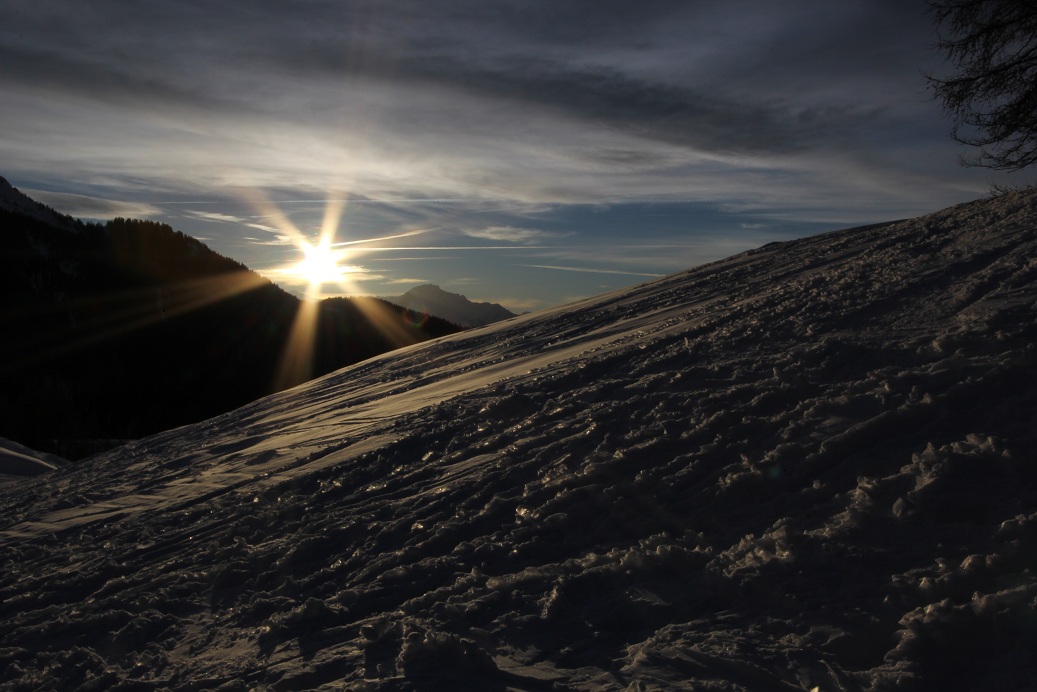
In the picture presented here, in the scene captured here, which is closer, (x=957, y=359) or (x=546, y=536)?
(x=546, y=536)

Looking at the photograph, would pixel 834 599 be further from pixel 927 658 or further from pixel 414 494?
pixel 414 494

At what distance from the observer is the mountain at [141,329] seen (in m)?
69.2

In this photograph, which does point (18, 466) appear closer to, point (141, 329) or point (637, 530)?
point (637, 530)

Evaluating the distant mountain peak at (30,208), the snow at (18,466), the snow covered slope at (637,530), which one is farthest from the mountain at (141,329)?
the snow covered slope at (637,530)

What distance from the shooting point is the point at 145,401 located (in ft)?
230

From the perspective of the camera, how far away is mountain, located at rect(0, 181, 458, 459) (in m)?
69.2

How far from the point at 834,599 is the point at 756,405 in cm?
225

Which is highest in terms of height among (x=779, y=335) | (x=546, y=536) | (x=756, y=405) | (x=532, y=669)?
(x=779, y=335)

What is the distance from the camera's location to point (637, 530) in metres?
4.11

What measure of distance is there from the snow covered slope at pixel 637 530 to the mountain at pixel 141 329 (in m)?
58.2

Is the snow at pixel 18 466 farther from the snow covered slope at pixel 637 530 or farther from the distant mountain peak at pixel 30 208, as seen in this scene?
the distant mountain peak at pixel 30 208

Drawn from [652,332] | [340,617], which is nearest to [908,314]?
[652,332]

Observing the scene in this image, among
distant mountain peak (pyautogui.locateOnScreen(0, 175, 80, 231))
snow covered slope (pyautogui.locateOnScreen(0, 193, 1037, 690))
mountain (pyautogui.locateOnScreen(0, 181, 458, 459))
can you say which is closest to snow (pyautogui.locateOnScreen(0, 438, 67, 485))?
snow covered slope (pyautogui.locateOnScreen(0, 193, 1037, 690))


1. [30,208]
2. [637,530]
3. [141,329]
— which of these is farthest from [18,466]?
[30,208]
